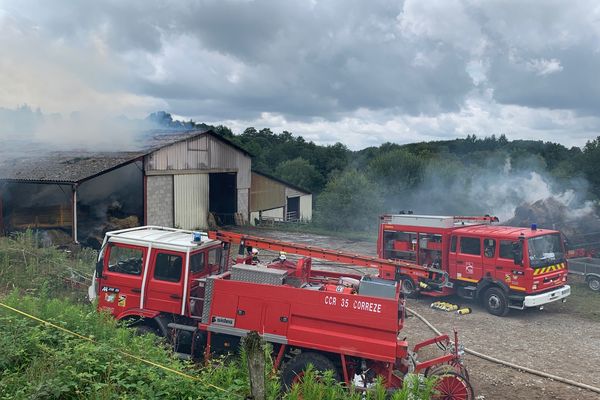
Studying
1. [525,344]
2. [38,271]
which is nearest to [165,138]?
[38,271]

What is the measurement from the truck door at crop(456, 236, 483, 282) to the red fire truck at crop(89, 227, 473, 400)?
577cm

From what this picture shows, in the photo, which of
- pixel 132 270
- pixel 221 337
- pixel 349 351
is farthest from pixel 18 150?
pixel 349 351

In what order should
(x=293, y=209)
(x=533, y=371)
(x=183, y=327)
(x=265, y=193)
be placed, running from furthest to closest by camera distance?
(x=293, y=209), (x=265, y=193), (x=533, y=371), (x=183, y=327)

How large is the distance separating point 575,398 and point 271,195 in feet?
90.1

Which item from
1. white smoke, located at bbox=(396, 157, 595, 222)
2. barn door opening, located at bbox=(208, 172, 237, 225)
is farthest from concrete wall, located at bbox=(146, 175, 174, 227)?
white smoke, located at bbox=(396, 157, 595, 222)

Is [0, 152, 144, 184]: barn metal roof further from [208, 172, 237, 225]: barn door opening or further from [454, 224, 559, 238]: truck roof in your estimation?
[454, 224, 559, 238]: truck roof

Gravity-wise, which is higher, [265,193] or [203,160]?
[203,160]

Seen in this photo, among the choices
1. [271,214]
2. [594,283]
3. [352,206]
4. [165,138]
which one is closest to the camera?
[594,283]

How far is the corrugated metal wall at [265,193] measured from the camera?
33125mm

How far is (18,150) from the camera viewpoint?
2912cm

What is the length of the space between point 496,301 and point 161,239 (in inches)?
368

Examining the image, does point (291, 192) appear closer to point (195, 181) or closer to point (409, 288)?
point (195, 181)

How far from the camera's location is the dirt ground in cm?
893

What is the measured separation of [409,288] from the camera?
15461mm
